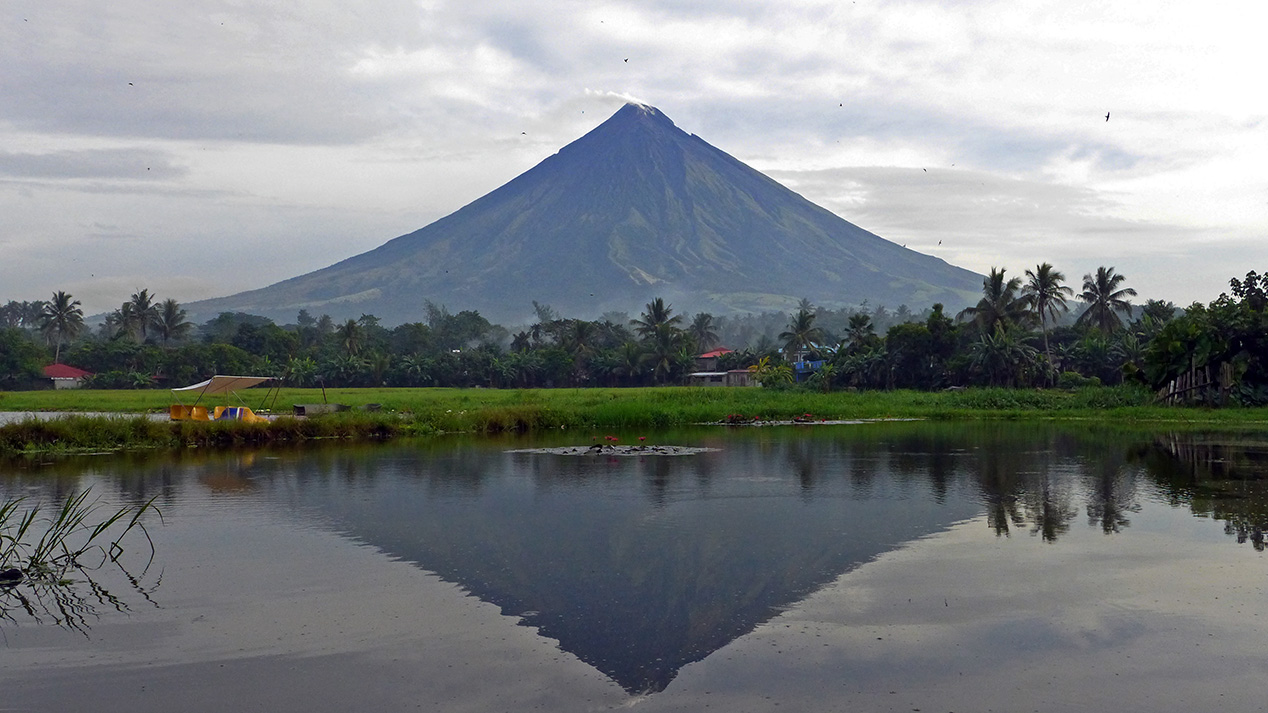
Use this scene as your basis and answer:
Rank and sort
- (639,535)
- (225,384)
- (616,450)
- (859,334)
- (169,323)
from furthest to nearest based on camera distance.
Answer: (169,323) → (859,334) → (225,384) → (616,450) → (639,535)

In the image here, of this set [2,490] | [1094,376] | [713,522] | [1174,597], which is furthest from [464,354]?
[1174,597]

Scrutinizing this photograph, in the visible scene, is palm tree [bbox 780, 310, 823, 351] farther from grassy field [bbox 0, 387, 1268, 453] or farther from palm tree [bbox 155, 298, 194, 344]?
palm tree [bbox 155, 298, 194, 344]

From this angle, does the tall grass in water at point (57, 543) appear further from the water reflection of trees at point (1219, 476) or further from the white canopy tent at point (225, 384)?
the white canopy tent at point (225, 384)

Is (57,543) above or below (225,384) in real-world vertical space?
below

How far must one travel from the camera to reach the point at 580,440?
2900 cm

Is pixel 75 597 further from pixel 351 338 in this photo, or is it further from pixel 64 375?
pixel 351 338

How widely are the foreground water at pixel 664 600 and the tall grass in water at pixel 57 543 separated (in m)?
0.41

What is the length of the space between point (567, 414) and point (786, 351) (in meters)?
49.2

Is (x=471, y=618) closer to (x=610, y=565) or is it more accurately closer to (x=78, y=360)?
(x=610, y=565)

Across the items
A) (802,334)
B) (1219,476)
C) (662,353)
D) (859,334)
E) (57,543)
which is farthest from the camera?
(802,334)

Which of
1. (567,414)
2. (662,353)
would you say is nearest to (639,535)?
(567,414)

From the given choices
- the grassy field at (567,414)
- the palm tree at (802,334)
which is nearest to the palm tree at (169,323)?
the grassy field at (567,414)

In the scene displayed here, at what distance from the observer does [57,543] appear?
39.8 feet

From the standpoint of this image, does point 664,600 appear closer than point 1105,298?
Yes
